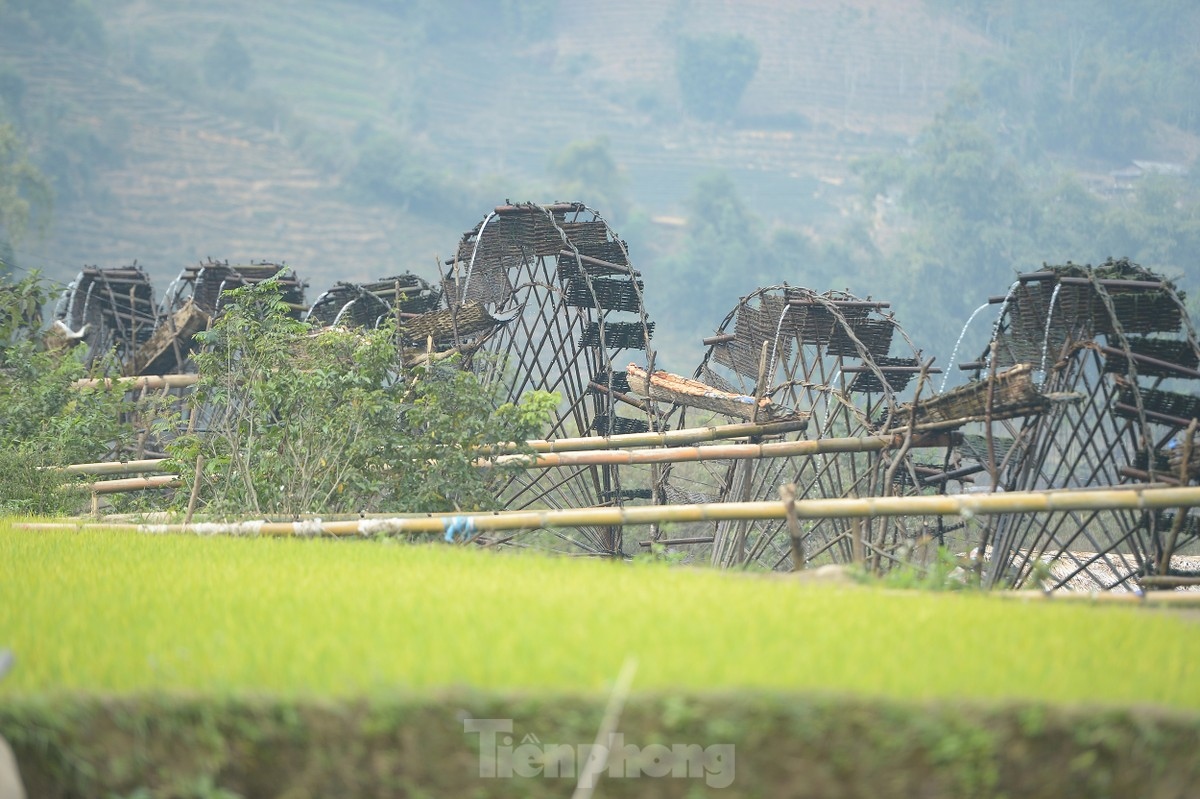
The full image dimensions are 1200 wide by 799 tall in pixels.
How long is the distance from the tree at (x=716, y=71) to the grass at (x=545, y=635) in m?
86.2

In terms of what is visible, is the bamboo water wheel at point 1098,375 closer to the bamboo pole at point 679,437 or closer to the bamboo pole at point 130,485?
the bamboo pole at point 679,437

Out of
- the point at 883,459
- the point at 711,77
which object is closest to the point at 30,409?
the point at 883,459

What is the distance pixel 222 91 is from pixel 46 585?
7575 cm

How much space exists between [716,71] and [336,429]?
84.2 meters

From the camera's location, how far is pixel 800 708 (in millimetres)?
4004

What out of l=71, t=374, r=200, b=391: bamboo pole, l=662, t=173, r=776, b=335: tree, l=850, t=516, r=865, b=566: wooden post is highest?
l=850, t=516, r=865, b=566: wooden post

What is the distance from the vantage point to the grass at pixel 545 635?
4.22m

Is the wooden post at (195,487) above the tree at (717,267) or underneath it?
above

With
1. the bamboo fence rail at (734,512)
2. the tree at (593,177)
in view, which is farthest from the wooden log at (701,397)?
the tree at (593,177)

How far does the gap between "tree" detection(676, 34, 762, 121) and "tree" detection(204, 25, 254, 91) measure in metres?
29.4

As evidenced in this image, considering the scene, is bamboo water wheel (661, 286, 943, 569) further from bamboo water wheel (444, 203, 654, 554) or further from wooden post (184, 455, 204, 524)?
wooden post (184, 455, 204, 524)

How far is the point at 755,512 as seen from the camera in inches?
269

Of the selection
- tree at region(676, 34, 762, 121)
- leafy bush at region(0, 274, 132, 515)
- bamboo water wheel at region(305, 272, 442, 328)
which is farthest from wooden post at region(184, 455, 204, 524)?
tree at region(676, 34, 762, 121)

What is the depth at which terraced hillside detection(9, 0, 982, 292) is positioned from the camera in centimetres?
6512
